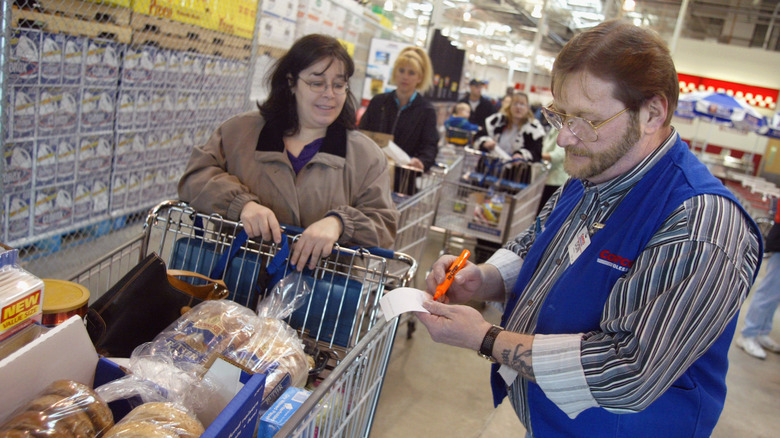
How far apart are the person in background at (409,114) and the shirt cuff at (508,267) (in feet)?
9.72

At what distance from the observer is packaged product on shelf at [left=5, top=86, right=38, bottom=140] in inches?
128

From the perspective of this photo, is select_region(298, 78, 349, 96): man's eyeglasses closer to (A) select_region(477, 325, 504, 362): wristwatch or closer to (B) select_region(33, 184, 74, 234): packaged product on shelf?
(A) select_region(477, 325, 504, 362): wristwatch

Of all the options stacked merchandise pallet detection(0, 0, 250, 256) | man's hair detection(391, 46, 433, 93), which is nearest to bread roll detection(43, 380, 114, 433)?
stacked merchandise pallet detection(0, 0, 250, 256)

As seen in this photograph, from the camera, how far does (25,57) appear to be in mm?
3223

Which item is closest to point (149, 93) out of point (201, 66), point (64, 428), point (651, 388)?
point (201, 66)

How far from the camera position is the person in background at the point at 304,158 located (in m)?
2.21

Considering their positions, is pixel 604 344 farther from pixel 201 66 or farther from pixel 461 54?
pixel 461 54

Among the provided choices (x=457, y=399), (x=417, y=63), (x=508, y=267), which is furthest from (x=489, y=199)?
(x=508, y=267)

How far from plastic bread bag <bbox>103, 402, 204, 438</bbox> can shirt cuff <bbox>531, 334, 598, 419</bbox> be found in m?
0.75

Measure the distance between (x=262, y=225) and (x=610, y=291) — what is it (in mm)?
1147

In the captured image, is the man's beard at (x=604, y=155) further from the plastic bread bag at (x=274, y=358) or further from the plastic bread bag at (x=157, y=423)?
the plastic bread bag at (x=157, y=423)

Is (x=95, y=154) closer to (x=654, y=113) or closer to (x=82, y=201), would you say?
(x=82, y=201)

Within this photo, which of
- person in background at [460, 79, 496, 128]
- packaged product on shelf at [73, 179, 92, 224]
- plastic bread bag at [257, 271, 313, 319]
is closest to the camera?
plastic bread bag at [257, 271, 313, 319]

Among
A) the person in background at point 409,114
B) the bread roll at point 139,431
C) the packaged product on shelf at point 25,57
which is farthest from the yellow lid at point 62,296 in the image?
the person in background at point 409,114
